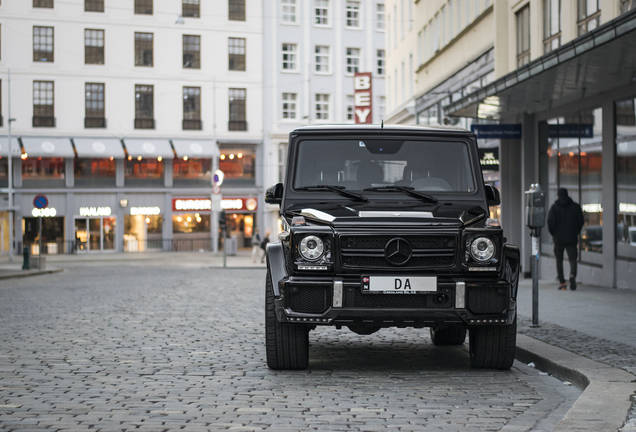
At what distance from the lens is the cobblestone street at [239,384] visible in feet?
18.4

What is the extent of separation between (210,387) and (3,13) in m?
45.9

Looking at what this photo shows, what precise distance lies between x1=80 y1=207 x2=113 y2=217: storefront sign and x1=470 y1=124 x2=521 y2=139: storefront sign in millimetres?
32935

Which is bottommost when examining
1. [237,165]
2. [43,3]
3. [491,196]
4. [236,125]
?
[491,196]

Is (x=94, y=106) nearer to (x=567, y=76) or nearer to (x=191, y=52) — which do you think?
(x=191, y=52)

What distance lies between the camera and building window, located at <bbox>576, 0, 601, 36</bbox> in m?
16.7

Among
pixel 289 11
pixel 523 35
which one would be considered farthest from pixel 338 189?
pixel 289 11

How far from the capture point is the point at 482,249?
6.93m

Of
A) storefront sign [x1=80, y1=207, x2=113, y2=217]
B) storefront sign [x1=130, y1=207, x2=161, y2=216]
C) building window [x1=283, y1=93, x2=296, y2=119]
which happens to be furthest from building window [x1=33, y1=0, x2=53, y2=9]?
building window [x1=283, y1=93, x2=296, y2=119]

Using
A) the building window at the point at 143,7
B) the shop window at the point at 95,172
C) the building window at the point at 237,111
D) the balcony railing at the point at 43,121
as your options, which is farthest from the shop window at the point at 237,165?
the balcony railing at the point at 43,121

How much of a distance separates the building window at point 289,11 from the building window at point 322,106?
5.02 metres

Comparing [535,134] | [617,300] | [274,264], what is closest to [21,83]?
[535,134]

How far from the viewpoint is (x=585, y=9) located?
684 inches

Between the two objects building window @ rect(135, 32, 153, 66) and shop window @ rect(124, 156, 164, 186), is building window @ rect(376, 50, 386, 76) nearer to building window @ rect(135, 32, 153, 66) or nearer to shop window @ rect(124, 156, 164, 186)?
building window @ rect(135, 32, 153, 66)

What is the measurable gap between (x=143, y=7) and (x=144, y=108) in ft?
19.9
